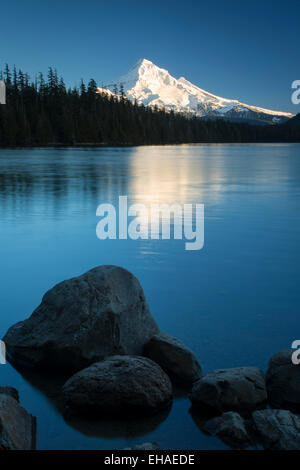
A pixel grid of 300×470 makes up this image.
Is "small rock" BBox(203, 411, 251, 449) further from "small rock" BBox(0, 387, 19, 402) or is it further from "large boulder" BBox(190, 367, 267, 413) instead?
"small rock" BBox(0, 387, 19, 402)

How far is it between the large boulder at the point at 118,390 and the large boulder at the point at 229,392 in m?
0.34

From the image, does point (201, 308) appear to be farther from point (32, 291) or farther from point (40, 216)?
point (40, 216)

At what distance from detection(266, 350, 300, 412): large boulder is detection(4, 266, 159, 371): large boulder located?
146 centimetres

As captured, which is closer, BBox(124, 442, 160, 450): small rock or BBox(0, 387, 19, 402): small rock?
BBox(124, 442, 160, 450): small rock

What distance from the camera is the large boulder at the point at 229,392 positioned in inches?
173

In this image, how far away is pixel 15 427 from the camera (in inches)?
148

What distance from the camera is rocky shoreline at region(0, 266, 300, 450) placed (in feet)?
13.0

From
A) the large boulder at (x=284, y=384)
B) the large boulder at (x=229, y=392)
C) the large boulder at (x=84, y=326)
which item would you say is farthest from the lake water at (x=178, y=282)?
the large boulder at (x=284, y=384)

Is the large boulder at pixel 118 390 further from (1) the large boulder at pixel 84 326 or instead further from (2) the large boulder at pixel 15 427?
(1) the large boulder at pixel 84 326

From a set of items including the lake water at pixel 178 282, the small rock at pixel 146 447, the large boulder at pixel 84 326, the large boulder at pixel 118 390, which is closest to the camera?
the small rock at pixel 146 447

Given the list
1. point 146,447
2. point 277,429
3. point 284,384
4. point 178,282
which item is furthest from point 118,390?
point 178,282

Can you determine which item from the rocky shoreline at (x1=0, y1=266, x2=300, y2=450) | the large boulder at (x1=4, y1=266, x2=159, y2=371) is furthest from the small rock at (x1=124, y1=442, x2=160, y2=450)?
the large boulder at (x1=4, y1=266, x2=159, y2=371)

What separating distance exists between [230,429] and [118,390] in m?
1.05
